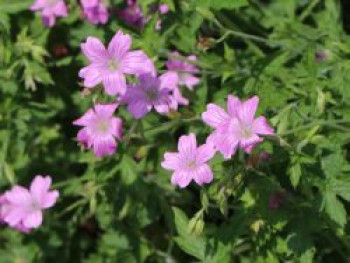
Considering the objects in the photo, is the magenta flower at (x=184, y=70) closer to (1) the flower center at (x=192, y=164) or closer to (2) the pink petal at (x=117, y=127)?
(2) the pink petal at (x=117, y=127)

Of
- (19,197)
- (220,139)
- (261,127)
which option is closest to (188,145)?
(220,139)

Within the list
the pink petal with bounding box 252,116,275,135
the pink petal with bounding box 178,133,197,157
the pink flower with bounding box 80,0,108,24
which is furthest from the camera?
the pink flower with bounding box 80,0,108,24

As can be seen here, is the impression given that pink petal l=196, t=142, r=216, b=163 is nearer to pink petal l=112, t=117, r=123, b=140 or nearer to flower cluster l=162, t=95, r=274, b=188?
flower cluster l=162, t=95, r=274, b=188

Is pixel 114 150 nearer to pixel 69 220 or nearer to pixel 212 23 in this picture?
pixel 212 23

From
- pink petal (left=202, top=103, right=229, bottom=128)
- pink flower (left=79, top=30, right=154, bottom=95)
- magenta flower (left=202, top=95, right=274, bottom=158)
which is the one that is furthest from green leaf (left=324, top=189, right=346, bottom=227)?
pink flower (left=79, top=30, right=154, bottom=95)

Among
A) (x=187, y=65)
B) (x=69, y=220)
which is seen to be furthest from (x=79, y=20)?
(x=69, y=220)

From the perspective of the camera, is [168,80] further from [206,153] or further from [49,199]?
[49,199]
